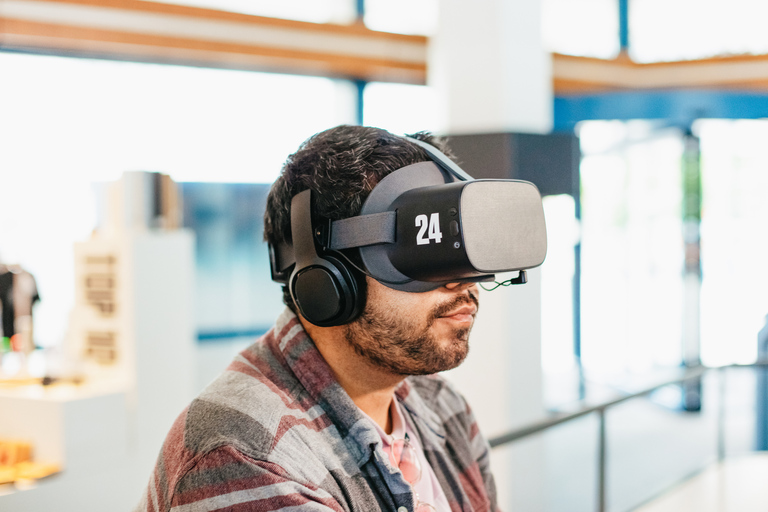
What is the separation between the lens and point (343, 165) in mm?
1009

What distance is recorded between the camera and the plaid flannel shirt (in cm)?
83

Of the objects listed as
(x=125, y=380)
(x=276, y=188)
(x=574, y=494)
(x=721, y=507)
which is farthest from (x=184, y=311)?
(x=276, y=188)

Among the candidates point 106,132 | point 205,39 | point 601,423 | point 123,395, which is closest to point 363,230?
point 601,423

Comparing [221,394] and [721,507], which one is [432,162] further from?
[721,507]

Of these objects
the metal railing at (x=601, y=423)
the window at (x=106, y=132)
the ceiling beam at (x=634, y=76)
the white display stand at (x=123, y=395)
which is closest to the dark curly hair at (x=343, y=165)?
the metal railing at (x=601, y=423)

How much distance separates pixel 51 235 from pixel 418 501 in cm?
400

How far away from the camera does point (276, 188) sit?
110 centimetres

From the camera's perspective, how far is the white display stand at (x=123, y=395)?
3434 millimetres

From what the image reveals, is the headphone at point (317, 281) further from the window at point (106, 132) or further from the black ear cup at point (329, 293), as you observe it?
the window at point (106, 132)

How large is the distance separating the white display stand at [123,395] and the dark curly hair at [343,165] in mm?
2801

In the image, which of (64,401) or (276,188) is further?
(64,401)

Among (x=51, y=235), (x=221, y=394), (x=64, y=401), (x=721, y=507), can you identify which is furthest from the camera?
(x=51, y=235)

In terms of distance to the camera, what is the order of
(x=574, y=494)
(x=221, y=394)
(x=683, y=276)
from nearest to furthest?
1. (x=221, y=394)
2. (x=574, y=494)
3. (x=683, y=276)

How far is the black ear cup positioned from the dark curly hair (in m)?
0.04
